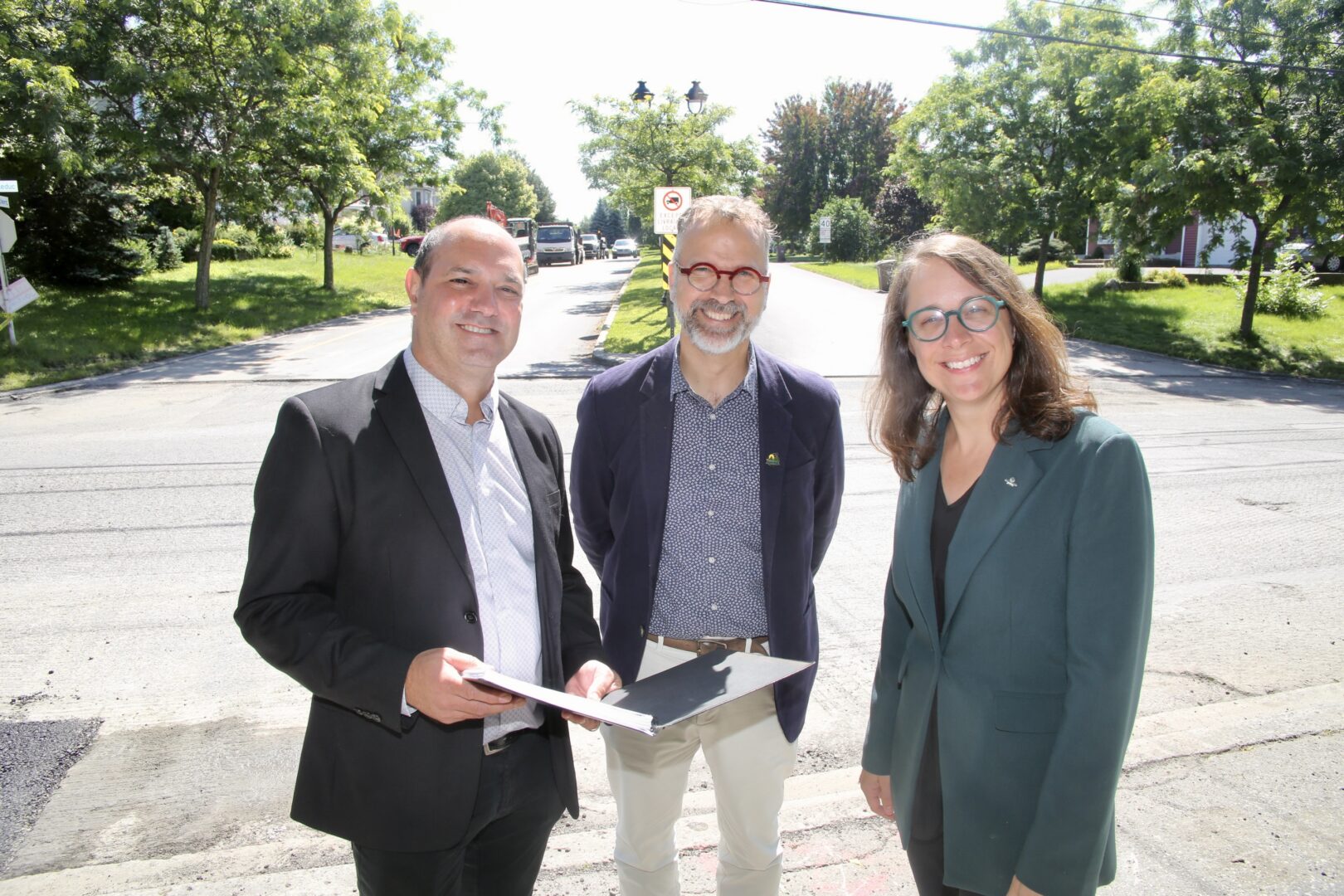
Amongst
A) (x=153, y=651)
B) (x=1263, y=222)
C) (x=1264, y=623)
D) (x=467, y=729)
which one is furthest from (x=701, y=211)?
(x=1263, y=222)

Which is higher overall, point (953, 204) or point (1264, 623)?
point (953, 204)

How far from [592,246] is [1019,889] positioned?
191 feet

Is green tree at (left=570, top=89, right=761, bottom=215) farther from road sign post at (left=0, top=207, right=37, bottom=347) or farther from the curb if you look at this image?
the curb

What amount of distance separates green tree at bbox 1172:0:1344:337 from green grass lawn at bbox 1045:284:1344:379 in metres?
2.25

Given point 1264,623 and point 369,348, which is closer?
point 1264,623

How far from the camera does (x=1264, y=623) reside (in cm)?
499

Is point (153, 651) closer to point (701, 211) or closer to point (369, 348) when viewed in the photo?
point (701, 211)

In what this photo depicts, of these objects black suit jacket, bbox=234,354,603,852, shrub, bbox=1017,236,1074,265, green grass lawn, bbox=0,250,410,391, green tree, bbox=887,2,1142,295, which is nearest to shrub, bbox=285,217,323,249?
green grass lawn, bbox=0,250,410,391

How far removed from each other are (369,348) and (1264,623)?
1602 cm

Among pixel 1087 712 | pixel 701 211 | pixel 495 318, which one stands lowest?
pixel 1087 712

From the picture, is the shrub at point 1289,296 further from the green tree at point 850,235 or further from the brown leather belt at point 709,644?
the brown leather belt at point 709,644

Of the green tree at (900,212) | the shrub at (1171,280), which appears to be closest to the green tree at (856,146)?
the green tree at (900,212)

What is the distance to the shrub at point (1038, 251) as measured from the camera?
3641 cm

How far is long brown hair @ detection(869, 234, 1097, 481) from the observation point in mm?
1882
